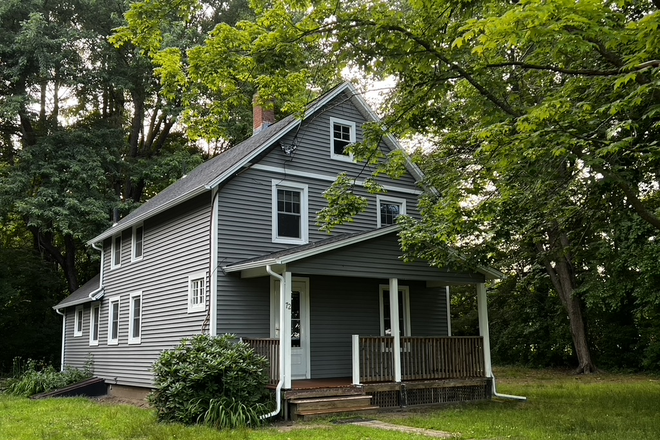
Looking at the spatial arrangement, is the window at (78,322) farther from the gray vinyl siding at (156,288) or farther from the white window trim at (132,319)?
the white window trim at (132,319)

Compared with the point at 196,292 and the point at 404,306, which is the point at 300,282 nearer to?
the point at 196,292

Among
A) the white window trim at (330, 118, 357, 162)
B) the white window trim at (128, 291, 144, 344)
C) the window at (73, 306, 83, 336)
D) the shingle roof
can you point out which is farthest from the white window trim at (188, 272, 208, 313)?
the window at (73, 306, 83, 336)

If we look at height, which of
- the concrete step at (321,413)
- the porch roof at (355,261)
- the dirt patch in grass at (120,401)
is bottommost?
the dirt patch in grass at (120,401)

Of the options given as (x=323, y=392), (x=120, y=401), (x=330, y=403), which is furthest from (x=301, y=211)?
(x=120, y=401)

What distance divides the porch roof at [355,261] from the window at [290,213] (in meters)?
1.59

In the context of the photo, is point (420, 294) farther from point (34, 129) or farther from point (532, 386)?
point (34, 129)

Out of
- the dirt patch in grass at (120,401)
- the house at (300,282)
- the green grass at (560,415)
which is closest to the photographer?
the green grass at (560,415)

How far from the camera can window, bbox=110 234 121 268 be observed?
1922 cm

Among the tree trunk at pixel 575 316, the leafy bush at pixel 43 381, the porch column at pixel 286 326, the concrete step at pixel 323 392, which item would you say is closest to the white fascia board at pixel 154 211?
the porch column at pixel 286 326

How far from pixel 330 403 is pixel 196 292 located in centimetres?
457

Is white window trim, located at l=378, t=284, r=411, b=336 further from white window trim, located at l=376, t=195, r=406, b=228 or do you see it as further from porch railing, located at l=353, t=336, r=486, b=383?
white window trim, located at l=376, t=195, r=406, b=228

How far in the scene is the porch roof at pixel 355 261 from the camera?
1216 centimetres

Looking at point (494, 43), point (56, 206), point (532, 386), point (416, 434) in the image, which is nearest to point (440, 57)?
point (494, 43)

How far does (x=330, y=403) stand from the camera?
11.6 meters
